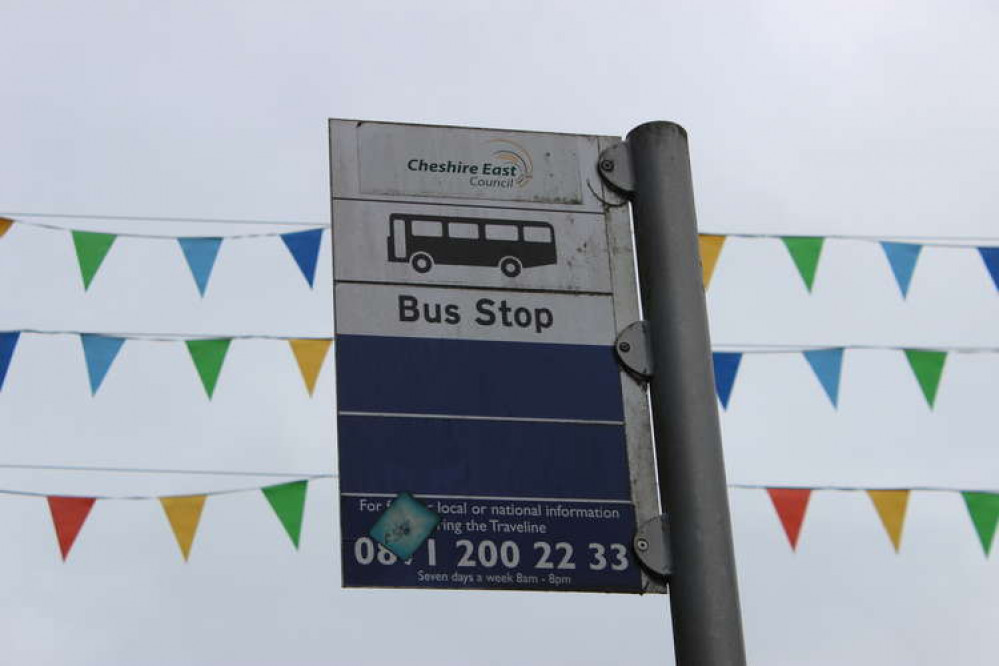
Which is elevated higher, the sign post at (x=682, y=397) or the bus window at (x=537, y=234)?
the bus window at (x=537, y=234)

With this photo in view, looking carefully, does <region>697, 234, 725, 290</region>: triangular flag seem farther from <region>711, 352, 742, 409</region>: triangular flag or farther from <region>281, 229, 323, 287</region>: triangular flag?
<region>281, 229, 323, 287</region>: triangular flag

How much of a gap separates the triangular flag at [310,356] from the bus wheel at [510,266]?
6.95m

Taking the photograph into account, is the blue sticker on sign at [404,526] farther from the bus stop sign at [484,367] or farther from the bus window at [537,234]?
the bus window at [537,234]

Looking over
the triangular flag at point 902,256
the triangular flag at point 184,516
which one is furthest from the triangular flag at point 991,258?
the triangular flag at point 184,516

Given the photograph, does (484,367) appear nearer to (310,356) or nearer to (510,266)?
(510,266)

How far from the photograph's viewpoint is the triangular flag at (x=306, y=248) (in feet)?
35.5

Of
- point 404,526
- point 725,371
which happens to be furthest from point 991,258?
point 404,526

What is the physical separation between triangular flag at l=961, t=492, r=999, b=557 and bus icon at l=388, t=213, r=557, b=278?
740 cm

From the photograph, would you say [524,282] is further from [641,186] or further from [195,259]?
[195,259]

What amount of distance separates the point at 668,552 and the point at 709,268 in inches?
267

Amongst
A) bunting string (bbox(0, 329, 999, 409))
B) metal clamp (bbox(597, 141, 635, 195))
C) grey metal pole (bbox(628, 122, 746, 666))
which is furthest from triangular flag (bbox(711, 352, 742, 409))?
grey metal pole (bbox(628, 122, 746, 666))

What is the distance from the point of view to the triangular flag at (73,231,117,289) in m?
10.6

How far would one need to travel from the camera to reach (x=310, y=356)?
36.7ft

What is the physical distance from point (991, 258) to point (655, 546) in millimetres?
7645
